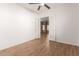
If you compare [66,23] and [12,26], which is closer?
[12,26]

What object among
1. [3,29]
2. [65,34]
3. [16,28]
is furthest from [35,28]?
[65,34]

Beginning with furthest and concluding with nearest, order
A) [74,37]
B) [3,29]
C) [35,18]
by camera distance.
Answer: [74,37] < [3,29] < [35,18]

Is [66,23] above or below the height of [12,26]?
above

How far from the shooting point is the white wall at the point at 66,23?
12.1ft

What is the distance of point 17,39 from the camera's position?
10.8ft

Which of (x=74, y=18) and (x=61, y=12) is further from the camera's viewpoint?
(x=61, y=12)

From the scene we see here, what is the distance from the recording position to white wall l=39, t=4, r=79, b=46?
3.69 meters

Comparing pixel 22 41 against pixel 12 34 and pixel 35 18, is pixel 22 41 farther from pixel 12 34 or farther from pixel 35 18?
pixel 35 18

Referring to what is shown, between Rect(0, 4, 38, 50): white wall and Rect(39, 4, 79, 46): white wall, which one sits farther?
Rect(39, 4, 79, 46): white wall

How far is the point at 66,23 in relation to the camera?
399 centimetres

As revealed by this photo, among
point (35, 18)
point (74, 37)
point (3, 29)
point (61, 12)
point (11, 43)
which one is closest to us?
point (35, 18)

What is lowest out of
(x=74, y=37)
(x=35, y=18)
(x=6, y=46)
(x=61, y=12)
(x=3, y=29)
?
(x=6, y=46)

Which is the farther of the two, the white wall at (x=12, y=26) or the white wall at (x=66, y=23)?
the white wall at (x=66, y=23)

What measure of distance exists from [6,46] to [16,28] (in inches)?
31.5
